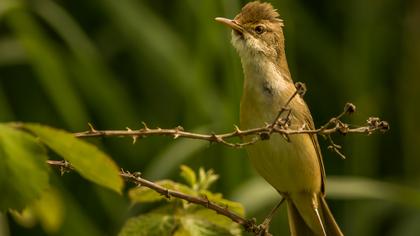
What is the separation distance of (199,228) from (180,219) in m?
0.04

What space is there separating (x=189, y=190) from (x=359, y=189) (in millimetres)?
2044

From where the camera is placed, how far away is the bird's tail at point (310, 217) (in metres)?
2.76

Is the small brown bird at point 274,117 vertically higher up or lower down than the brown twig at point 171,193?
higher up

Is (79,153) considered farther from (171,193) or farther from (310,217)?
(310,217)

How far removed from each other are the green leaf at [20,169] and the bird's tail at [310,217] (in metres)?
1.89

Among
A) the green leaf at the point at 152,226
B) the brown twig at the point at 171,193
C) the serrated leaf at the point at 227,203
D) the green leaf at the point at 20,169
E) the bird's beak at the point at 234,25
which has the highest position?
the bird's beak at the point at 234,25

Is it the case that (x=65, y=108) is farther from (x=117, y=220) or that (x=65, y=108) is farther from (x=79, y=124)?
(x=117, y=220)

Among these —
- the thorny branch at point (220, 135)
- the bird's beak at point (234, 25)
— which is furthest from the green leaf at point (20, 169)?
the bird's beak at point (234, 25)

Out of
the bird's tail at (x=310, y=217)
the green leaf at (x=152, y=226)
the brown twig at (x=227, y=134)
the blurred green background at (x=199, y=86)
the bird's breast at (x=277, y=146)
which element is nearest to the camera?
the brown twig at (x=227, y=134)

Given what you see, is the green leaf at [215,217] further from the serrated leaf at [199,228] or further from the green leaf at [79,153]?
the green leaf at [79,153]

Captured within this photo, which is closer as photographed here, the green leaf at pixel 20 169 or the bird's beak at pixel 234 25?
A: the green leaf at pixel 20 169

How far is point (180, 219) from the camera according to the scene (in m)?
1.50

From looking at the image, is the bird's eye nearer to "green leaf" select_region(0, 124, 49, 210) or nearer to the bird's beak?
the bird's beak

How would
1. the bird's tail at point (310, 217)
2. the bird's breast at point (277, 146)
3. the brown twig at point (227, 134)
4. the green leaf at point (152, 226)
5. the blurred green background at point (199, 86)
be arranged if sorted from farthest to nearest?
the blurred green background at point (199, 86)
the bird's tail at point (310, 217)
the bird's breast at point (277, 146)
the green leaf at point (152, 226)
the brown twig at point (227, 134)
